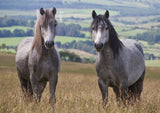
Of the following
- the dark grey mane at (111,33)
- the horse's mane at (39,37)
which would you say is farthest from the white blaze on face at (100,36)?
the horse's mane at (39,37)

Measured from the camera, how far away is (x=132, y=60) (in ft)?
32.0

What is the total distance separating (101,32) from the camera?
8039 mm

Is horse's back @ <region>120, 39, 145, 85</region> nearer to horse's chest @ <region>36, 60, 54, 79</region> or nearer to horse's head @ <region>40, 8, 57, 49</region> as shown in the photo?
horse's chest @ <region>36, 60, 54, 79</region>

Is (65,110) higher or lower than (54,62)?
lower

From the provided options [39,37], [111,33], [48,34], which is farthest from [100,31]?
[39,37]

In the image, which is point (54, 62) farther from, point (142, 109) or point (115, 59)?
point (142, 109)

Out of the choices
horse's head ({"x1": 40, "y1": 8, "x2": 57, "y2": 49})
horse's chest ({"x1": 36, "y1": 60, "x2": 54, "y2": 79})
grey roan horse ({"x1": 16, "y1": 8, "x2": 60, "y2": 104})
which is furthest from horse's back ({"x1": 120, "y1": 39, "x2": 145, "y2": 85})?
horse's head ({"x1": 40, "y1": 8, "x2": 57, "y2": 49})

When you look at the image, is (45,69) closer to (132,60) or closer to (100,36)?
(100,36)

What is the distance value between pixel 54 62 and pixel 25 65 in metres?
1.31

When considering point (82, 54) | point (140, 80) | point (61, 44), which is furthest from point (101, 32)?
point (61, 44)

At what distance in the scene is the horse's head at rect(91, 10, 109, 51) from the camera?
781cm

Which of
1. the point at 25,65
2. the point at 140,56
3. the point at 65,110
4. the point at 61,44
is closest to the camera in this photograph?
the point at 65,110

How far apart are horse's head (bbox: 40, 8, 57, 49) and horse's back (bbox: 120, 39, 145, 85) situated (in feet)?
7.98

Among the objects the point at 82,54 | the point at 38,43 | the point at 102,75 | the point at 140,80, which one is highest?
the point at 38,43
